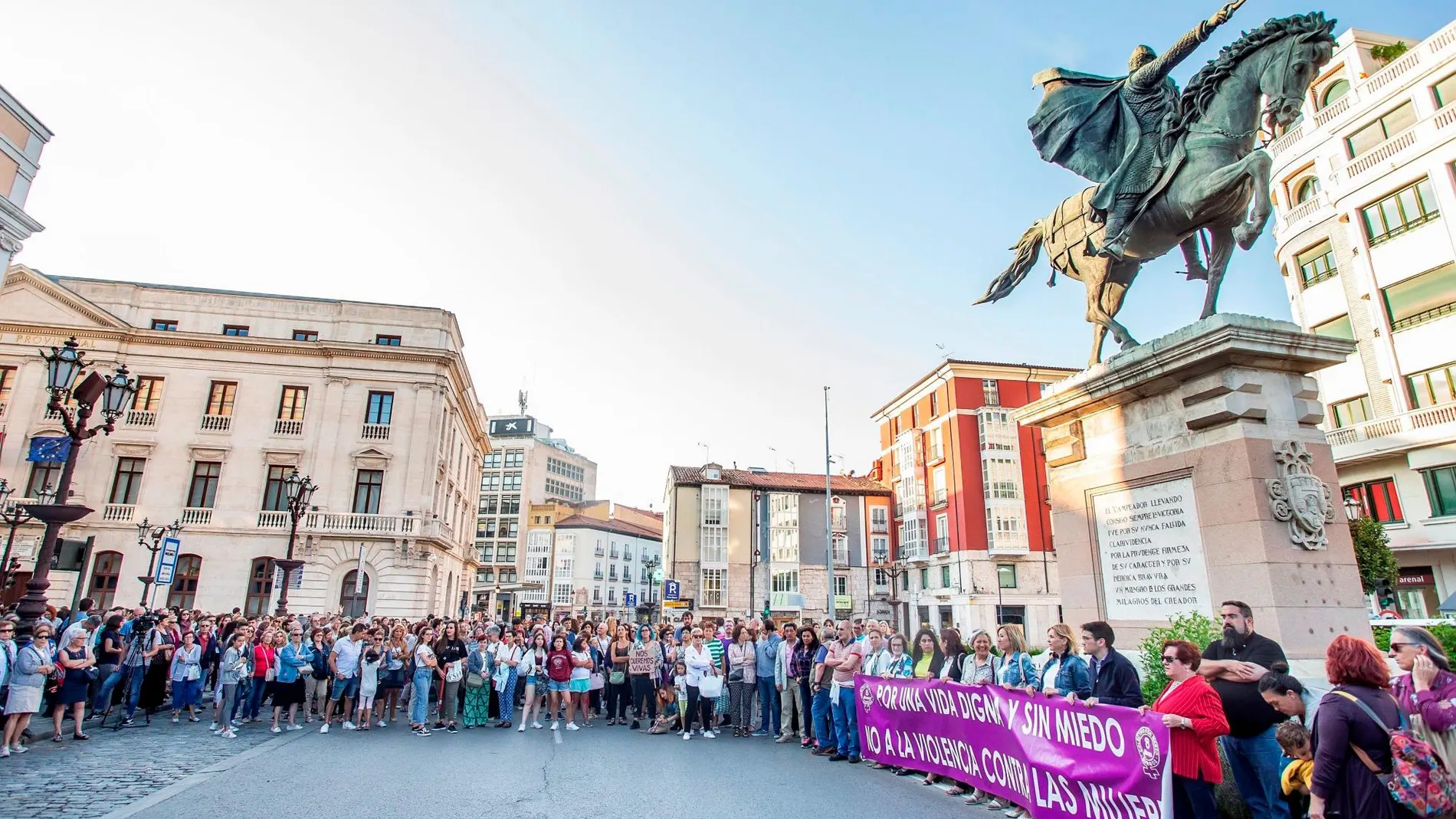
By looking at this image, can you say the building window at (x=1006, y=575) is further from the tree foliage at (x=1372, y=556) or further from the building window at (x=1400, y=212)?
the tree foliage at (x=1372, y=556)

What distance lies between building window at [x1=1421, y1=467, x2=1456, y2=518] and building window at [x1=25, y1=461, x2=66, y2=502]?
48.9 metres

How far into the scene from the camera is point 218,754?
9117mm

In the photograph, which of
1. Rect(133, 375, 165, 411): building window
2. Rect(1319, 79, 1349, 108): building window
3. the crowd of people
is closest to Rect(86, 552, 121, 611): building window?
Rect(133, 375, 165, 411): building window

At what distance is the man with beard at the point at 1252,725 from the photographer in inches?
187

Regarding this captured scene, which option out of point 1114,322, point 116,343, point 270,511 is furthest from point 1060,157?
point 116,343

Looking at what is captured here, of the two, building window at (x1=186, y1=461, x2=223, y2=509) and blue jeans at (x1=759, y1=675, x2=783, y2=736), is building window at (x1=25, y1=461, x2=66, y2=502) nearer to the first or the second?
building window at (x1=186, y1=461, x2=223, y2=509)

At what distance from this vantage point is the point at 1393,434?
21.9 meters

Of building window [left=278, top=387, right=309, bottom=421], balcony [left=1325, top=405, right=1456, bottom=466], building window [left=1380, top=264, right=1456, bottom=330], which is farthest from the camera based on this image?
building window [left=278, top=387, right=309, bottom=421]

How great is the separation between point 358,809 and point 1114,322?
910 centimetres

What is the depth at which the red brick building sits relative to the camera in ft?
139

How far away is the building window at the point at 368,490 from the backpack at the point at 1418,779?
34.6 meters

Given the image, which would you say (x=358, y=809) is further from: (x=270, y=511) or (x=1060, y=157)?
(x=270, y=511)

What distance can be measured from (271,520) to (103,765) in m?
26.4

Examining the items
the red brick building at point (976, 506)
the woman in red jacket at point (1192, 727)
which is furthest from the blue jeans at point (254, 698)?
the red brick building at point (976, 506)
